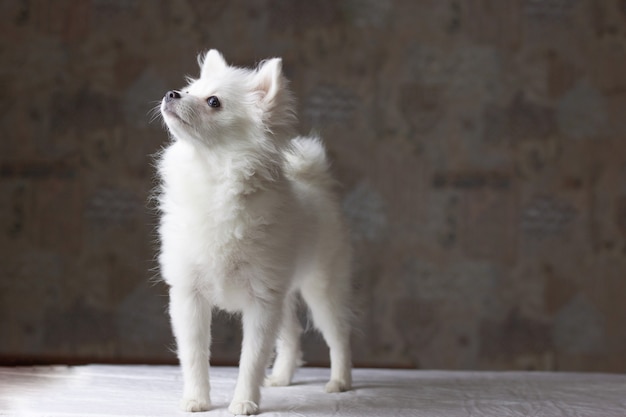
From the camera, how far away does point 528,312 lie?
4.64m

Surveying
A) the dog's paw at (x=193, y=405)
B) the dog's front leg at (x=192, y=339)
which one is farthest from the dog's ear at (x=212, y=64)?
the dog's paw at (x=193, y=405)

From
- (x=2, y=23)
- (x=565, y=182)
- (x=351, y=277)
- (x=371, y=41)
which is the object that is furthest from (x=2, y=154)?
(x=565, y=182)

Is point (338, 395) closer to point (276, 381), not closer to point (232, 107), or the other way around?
point (276, 381)

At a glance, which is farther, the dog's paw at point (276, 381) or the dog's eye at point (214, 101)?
the dog's paw at point (276, 381)

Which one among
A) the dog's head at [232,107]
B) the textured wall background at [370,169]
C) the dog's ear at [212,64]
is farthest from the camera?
the textured wall background at [370,169]

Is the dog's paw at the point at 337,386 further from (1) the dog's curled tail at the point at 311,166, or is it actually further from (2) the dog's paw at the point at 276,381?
(1) the dog's curled tail at the point at 311,166

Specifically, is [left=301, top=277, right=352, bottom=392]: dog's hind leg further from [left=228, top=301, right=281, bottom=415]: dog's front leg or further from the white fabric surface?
[left=228, top=301, right=281, bottom=415]: dog's front leg

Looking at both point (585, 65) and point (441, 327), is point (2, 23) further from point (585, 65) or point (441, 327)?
point (585, 65)

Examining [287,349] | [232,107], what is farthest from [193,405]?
[232,107]

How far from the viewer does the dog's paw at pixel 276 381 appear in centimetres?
277

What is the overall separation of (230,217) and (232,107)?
32 cm

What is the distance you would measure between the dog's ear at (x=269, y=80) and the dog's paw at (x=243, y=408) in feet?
2.81

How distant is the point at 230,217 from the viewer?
2.21 m

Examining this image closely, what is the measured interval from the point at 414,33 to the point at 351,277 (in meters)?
2.23
